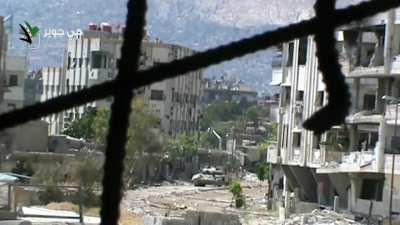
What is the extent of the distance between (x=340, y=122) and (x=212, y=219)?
19.0 m

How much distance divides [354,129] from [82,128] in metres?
17.1

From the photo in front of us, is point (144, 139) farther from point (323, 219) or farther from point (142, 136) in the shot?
point (323, 219)

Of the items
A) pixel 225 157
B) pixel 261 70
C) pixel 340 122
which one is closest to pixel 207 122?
pixel 225 157

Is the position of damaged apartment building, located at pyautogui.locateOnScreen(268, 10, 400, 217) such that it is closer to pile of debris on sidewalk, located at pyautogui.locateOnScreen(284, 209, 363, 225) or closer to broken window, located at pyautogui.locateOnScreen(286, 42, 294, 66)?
broken window, located at pyautogui.locateOnScreen(286, 42, 294, 66)

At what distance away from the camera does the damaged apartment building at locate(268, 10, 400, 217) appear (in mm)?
24172

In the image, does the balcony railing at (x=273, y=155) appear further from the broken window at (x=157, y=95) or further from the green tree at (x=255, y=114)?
the green tree at (x=255, y=114)

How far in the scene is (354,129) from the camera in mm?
26531

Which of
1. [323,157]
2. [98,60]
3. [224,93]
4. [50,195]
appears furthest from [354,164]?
[224,93]

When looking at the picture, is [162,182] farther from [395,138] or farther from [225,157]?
[395,138]

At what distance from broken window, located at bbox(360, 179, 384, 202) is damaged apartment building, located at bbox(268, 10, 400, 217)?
0.08ft

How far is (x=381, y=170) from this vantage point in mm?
24094

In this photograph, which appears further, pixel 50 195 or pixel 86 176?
pixel 50 195

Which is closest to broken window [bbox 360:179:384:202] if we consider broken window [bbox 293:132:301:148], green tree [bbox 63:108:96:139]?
broken window [bbox 293:132:301:148]

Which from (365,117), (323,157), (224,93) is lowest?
(323,157)
